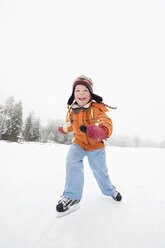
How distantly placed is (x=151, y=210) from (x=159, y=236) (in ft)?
1.48

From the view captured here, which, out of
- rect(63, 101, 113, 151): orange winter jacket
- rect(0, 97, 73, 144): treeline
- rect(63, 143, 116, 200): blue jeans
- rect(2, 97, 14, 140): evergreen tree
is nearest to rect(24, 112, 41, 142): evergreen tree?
rect(0, 97, 73, 144): treeline

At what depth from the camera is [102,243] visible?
3.83 feet

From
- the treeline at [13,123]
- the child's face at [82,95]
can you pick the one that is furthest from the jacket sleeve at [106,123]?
the treeline at [13,123]

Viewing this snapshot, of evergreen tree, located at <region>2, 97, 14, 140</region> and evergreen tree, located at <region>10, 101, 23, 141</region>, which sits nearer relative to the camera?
evergreen tree, located at <region>10, 101, 23, 141</region>

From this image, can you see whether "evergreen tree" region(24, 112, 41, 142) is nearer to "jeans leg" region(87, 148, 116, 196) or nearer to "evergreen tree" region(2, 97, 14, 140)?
"evergreen tree" region(2, 97, 14, 140)

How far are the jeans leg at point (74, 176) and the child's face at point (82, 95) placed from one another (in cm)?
80

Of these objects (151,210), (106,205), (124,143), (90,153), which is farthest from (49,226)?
(124,143)

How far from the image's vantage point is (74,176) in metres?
1.75

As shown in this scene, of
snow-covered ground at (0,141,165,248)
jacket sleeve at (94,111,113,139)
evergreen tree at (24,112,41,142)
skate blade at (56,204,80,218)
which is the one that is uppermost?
evergreen tree at (24,112,41,142)

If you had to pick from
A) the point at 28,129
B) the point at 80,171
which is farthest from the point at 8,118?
the point at 80,171

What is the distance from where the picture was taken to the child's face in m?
2.13

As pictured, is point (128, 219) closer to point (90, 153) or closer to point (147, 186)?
point (90, 153)

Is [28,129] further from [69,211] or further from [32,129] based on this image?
[69,211]

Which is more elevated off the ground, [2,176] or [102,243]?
[2,176]
